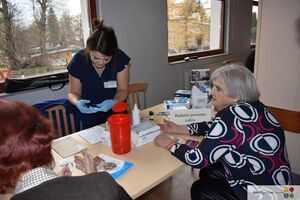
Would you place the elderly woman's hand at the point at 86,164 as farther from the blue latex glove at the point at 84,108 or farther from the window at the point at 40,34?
the window at the point at 40,34

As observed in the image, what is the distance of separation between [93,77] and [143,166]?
35.0 inches

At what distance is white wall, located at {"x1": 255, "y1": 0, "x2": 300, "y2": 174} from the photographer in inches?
80.7

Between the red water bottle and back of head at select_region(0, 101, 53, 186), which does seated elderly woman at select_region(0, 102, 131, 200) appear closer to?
back of head at select_region(0, 101, 53, 186)

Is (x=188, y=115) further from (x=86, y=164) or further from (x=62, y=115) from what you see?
(x=62, y=115)

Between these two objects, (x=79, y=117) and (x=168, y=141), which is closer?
(x=168, y=141)

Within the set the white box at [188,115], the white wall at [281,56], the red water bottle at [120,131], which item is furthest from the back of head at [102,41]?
the white wall at [281,56]

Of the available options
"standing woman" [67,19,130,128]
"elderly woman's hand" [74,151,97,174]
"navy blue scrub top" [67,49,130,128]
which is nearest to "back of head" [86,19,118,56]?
"standing woman" [67,19,130,128]

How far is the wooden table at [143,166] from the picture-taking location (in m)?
1.05

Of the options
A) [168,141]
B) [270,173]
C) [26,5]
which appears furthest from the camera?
[26,5]

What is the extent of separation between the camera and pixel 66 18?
103 inches

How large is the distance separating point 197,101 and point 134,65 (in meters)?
1.55

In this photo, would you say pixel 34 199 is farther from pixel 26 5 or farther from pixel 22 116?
pixel 26 5

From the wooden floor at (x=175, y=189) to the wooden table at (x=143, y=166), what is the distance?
0.84m

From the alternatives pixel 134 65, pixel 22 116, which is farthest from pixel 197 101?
pixel 134 65
